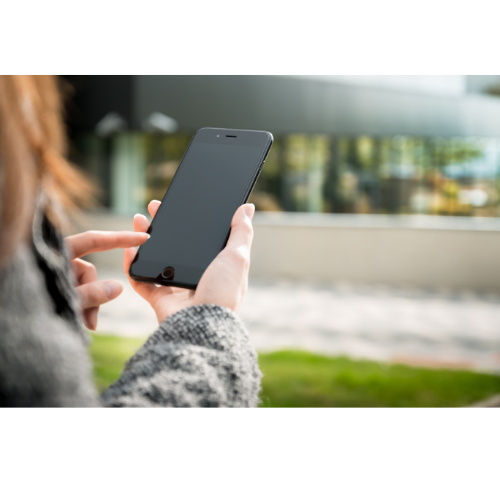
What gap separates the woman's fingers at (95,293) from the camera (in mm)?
1201

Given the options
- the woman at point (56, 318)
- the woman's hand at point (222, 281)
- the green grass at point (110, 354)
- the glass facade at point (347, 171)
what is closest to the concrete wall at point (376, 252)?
the glass facade at point (347, 171)

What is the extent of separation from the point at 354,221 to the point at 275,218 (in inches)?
51.0

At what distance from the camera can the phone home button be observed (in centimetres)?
129

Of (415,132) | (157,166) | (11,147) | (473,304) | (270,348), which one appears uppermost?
(11,147)

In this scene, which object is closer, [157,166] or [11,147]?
[11,147]

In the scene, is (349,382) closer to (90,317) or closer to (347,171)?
(90,317)

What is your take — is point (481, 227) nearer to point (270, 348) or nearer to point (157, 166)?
point (270, 348)

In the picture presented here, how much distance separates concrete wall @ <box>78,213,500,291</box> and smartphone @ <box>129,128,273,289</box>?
6.58 metres

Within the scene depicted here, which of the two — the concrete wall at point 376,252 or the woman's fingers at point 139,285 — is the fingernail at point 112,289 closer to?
the woman's fingers at point 139,285

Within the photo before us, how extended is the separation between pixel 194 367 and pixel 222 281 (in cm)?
26

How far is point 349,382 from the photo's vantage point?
12.0ft

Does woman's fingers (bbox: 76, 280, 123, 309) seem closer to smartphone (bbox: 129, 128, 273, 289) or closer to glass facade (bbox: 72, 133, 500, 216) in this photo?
smartphone (bbox: 129, 128, 273, 289)

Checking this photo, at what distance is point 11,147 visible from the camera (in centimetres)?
58

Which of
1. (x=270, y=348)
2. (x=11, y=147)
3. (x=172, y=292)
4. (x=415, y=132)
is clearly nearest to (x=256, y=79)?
(x=415, y=132)
